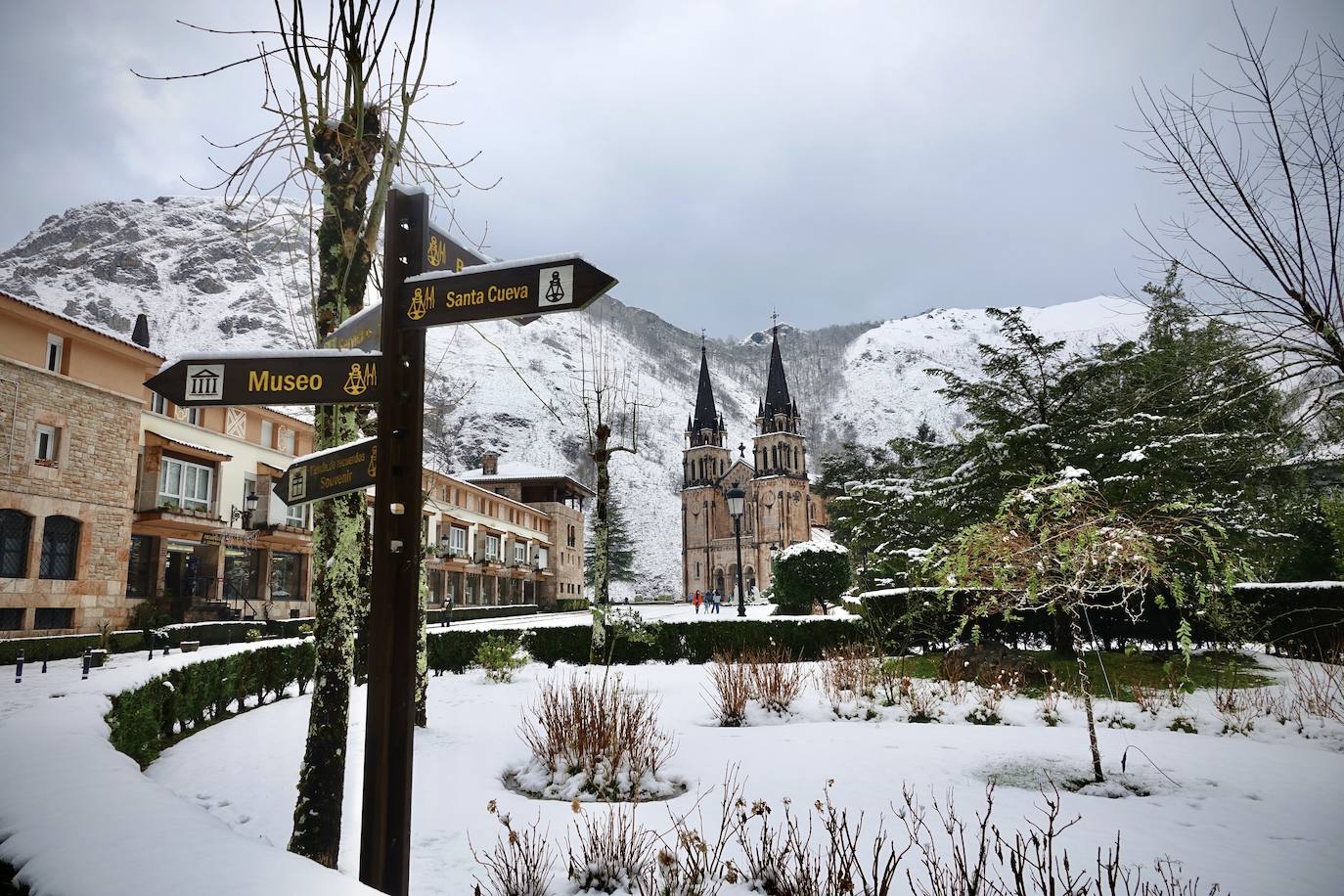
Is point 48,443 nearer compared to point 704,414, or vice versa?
point 48,443

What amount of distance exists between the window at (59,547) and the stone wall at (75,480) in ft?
0.56

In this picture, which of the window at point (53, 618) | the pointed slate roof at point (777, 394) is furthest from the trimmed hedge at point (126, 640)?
the pointed slate roof at point (777, 394)

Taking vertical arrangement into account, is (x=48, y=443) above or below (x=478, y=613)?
above

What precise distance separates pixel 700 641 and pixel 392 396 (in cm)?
1593

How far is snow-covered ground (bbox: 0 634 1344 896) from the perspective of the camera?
7.59 feet

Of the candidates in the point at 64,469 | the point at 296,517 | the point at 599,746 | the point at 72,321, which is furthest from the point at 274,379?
the point at 296,517

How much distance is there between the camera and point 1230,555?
22.7ft

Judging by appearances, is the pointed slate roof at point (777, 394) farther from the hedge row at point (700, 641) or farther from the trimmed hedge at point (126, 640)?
the hedge row at point (700, 641)

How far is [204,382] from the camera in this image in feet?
11.8

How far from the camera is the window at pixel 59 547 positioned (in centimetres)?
2112

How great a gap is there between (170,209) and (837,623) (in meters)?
190

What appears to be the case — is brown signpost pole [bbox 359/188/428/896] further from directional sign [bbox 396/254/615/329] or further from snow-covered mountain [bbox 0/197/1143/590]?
snow-covered mountain [bbox 0/197/1143/590]

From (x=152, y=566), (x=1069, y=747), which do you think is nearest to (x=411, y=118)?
(x=1069, y=747)

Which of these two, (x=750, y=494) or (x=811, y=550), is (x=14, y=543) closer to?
(x=811, y=550)
